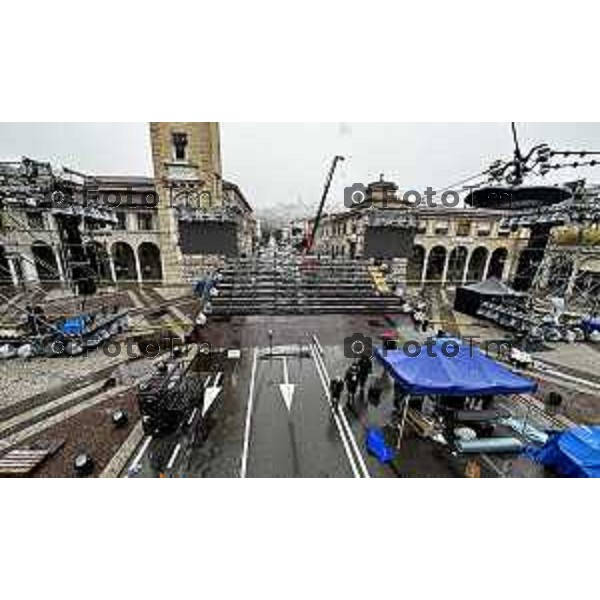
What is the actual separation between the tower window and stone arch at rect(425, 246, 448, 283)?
31717 millimetres

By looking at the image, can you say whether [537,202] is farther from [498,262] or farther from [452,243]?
[498,262]

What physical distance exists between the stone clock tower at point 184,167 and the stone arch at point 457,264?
1219 inches

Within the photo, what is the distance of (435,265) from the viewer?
41031 mm

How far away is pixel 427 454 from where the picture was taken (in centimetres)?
Result: 888

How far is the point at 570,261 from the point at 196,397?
3837 centimetres

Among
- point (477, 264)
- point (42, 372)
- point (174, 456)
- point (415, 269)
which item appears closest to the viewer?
point (174, 456)

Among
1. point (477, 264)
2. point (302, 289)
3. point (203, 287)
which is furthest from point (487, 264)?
point (203, 287)

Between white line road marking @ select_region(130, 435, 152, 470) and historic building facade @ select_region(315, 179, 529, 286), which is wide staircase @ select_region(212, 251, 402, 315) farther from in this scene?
white line road marking @ select_region(130, 435, 152, 470)

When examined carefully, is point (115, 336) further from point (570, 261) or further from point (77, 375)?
point (570, 261)

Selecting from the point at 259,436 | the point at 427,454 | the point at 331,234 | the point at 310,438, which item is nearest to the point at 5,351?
the point at 259,436

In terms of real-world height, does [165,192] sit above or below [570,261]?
above

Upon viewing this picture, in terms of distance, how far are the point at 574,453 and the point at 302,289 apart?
67.9 feet

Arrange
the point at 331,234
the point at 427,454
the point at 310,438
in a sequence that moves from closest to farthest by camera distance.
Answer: the point at 427,454
the point at 310,438
the point at 331,234

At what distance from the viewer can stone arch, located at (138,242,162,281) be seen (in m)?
35.8
